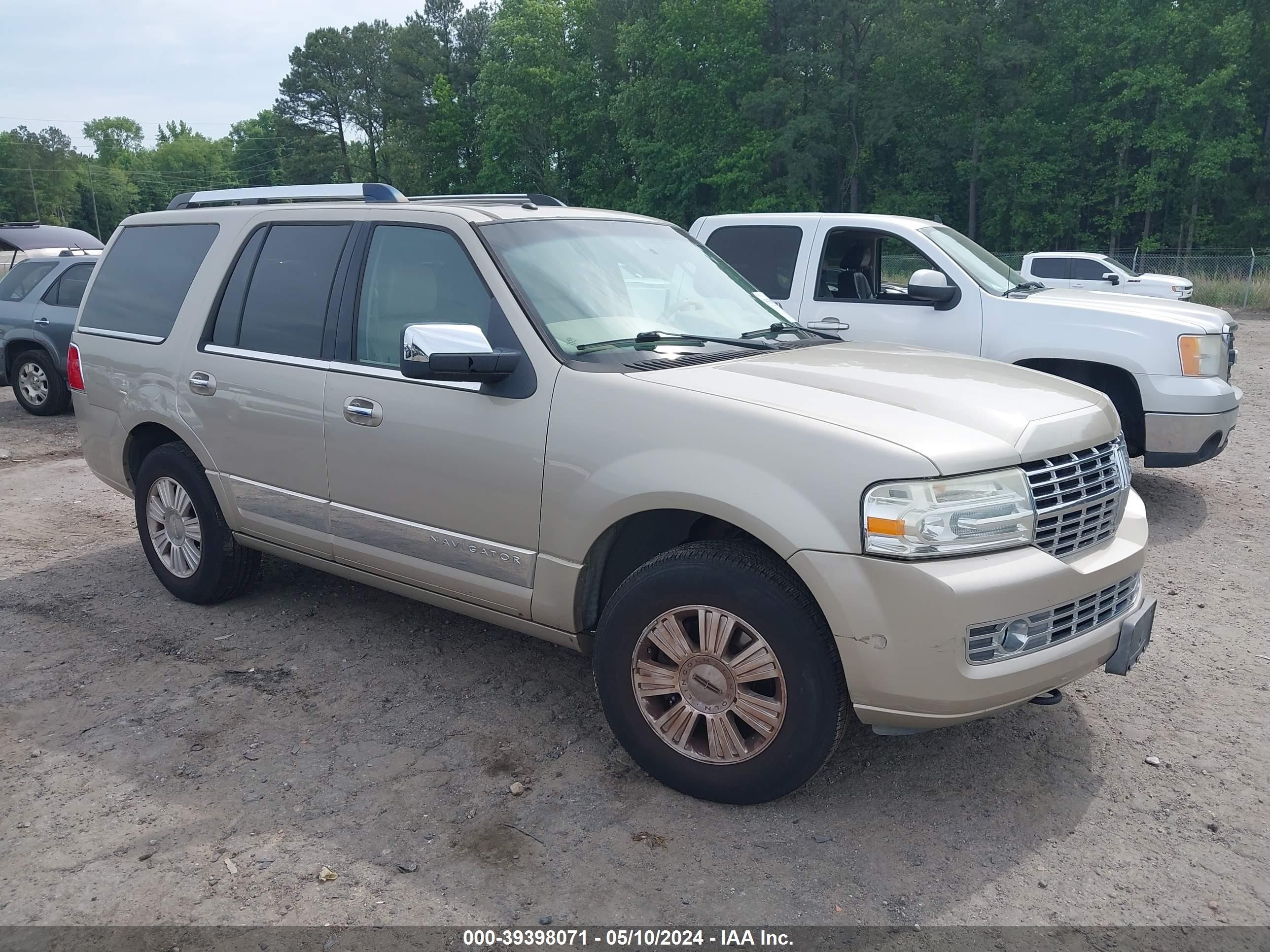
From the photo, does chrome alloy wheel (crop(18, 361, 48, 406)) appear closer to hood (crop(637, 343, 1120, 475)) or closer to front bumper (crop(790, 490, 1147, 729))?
hood (crop(637, 343, 1120, 475))

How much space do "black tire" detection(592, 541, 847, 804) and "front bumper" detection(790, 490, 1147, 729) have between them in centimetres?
9

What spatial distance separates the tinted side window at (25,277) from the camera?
12.0 metres

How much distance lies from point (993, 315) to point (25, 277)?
11.3m

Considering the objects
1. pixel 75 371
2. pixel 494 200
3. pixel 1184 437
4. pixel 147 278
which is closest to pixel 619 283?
pixel 494 200

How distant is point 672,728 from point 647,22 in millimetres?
57459

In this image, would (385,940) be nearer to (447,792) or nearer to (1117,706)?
(447,792)

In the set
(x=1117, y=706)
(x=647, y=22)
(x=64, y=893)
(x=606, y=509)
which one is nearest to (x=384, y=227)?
(x=606, y=509)

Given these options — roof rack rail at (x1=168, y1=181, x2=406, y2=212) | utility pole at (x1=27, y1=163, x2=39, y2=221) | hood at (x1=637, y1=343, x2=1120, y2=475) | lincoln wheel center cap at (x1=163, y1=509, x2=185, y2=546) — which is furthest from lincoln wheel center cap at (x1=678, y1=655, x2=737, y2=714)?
utility pole at (x1=27, y1=163, x2=39, y2=221)

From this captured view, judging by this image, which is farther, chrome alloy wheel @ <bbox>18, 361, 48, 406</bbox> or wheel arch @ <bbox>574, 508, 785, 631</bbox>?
chrome alloy wheel @ <bbox>18, 361, 48, 406</bbox>

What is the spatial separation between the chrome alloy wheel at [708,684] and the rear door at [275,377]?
5.86 feet

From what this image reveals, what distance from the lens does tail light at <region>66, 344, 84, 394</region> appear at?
5.49m

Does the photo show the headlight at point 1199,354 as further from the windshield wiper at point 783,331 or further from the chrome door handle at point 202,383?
the chrome door handle at point 202,383

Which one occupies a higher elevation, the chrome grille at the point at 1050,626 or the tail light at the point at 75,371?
the tail light at the point at 75,371

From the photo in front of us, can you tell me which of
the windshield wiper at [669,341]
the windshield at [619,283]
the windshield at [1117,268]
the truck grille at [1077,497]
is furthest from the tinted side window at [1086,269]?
the truck grille at [1077,497]
